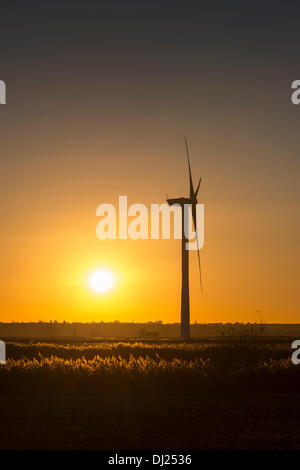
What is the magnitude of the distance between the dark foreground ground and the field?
0.08 feet

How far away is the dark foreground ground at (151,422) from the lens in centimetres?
1939

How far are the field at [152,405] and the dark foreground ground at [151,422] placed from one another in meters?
0.03

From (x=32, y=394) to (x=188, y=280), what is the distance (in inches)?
2108

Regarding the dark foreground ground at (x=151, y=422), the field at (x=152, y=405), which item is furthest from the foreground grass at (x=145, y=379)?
the dark foreground ground at (x=151, y=422)

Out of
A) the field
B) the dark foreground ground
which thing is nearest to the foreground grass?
the field

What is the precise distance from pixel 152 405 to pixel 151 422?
178 inches

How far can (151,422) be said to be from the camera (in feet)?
75.4

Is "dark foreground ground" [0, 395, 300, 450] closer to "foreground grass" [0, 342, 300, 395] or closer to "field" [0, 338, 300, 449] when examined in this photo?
"field" [0, 338, 300, 449]

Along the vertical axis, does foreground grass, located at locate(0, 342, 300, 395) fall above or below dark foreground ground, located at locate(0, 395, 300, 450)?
above

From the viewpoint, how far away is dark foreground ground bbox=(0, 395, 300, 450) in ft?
63.6

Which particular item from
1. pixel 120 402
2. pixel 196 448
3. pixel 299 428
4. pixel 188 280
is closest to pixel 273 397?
pixel 120 402

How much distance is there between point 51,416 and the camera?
81.1 feet

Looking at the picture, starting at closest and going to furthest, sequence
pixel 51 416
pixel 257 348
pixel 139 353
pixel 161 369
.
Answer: pixel 51 416, pixel 161 369, pixel 257 348, pixel 139 353
